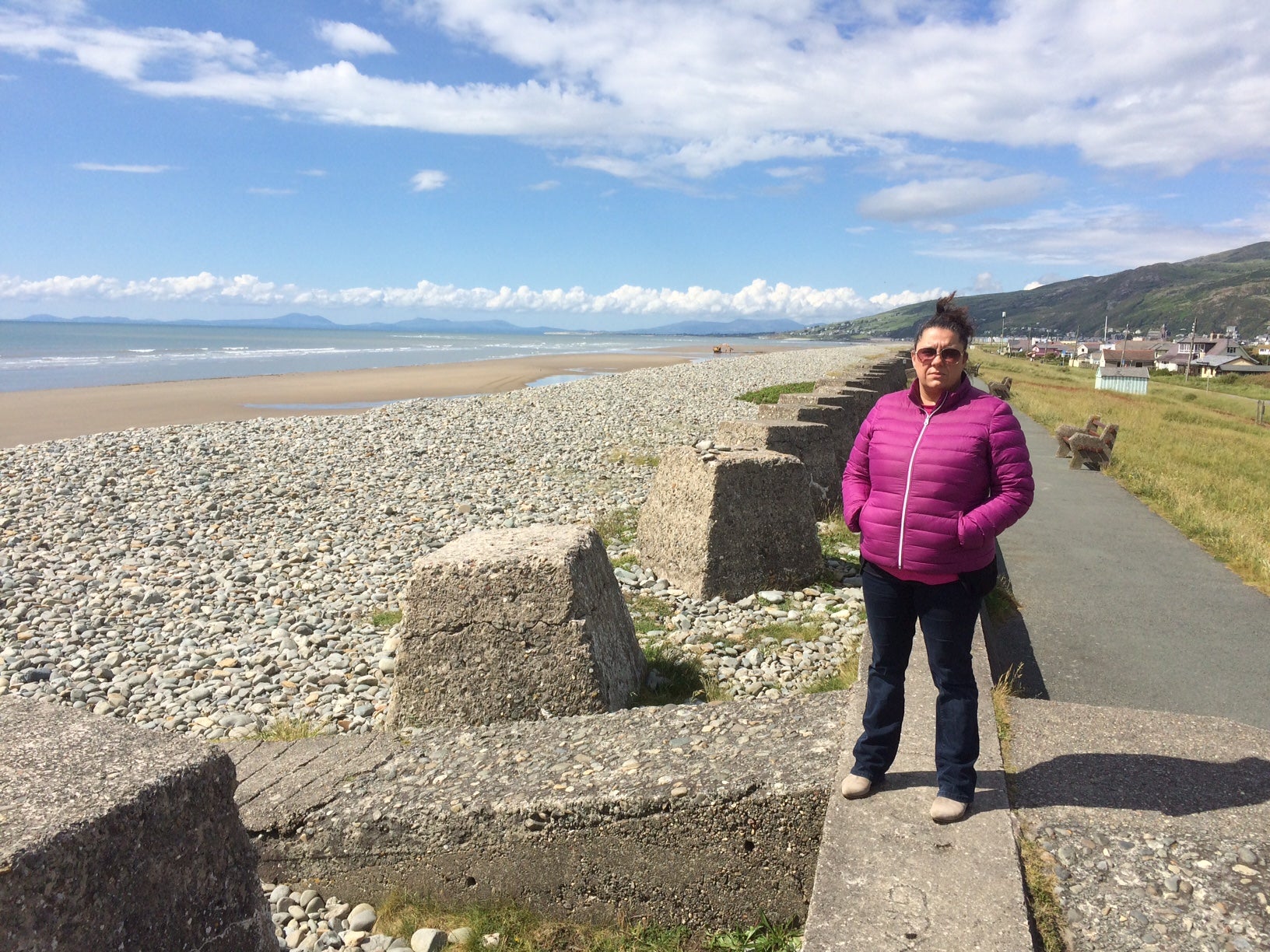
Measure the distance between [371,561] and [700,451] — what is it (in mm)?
3724

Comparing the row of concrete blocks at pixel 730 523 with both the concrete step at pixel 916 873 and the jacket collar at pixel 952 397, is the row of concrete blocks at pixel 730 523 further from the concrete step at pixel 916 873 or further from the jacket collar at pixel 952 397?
the jacket collar at pixel 952 397

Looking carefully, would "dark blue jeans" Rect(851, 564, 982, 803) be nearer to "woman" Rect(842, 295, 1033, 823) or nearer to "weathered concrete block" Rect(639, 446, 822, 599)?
"woman" Rect(842, 295, 1033, 823)

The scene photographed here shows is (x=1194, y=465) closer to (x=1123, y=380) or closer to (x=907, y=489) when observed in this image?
(x=907, y=489)

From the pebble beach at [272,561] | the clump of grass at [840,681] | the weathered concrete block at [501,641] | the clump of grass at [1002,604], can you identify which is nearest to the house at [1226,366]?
the pebble beach at [272,561]

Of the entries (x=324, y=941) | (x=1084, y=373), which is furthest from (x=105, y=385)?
(x=1084, y=373)

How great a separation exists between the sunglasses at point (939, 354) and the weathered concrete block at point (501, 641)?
84.3 inches

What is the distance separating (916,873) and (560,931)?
143 centimetres

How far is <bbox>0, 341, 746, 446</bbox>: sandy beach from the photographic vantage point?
2275 cm

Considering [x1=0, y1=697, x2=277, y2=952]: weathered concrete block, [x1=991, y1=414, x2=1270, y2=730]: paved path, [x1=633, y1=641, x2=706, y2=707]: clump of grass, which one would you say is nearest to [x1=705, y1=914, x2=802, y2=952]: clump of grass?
[x1=0, y1=697, x2=277, y2=952]: weathered concrete block

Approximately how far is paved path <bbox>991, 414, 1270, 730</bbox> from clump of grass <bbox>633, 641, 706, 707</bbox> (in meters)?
1.95

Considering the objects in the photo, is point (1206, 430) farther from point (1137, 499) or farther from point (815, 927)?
point (815, 927)

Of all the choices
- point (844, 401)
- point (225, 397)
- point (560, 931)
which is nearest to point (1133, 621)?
point (560, 931)

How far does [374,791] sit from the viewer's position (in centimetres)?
362

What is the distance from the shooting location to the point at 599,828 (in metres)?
3.29
